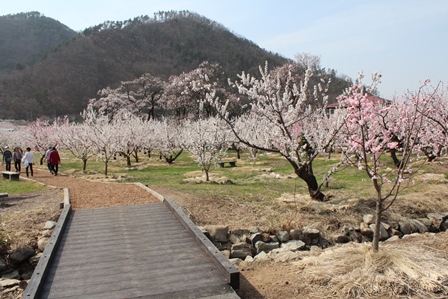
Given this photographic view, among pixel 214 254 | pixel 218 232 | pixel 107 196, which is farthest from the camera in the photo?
pixel 107 196

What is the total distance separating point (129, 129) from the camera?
30.3 m

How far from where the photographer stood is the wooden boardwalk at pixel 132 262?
17.5 feet

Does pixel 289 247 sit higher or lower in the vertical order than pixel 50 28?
lower

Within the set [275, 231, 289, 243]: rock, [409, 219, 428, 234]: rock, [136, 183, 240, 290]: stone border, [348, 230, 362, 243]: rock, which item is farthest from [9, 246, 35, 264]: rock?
[409, 219, 428, 234]: rock

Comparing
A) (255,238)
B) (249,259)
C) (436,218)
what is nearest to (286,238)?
(255,238)

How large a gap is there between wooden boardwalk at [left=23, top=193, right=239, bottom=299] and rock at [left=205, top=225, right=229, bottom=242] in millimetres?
860

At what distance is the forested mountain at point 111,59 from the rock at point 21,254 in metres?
66.2

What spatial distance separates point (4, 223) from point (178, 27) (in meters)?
103

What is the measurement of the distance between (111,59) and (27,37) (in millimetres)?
43808

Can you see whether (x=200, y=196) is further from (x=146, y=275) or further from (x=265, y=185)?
Answer: (x=146, y=275)

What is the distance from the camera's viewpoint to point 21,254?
805 cm

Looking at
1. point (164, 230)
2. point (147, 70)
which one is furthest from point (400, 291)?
point (147, 70)

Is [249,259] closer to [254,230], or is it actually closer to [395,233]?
[254,230]

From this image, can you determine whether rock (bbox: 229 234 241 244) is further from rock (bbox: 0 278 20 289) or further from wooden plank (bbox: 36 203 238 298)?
rock (bbox: 0 278 20 289)
